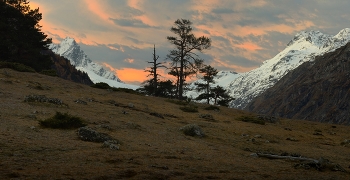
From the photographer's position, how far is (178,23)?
177 feet

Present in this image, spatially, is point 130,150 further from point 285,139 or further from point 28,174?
point 285,139

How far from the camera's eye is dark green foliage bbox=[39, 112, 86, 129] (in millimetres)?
16312

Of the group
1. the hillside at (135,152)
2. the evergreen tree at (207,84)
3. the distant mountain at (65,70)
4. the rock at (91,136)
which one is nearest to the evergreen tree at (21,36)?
the evergreen tree at (207,84)

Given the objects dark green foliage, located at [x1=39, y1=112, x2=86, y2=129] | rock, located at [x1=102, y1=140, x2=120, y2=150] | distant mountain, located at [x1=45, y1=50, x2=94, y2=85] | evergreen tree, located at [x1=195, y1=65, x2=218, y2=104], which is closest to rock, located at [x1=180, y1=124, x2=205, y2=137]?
dark green foliage, located at [x1=39, y1=112, x2=86, y2=129]

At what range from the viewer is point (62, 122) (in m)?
16.6

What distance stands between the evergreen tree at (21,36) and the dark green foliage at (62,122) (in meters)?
37.7

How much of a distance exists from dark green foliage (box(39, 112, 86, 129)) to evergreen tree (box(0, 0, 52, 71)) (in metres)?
37.7

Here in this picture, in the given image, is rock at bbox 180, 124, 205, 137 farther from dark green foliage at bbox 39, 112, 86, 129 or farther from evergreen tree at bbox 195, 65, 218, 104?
evergreen tree at bbox 195, 65, 218, 104

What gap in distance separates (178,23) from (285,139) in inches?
1331

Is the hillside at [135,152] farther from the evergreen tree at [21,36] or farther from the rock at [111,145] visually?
the evergreen tree at [21,36]

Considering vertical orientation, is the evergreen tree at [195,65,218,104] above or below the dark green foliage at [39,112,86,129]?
above

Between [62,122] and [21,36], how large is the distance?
43.7 meters

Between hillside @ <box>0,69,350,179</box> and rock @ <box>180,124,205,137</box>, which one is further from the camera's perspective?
rock @ <box>180,124,205,137</box>

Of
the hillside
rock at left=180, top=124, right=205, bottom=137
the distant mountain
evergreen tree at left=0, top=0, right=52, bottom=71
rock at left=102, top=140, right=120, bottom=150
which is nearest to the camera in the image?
the hillside
